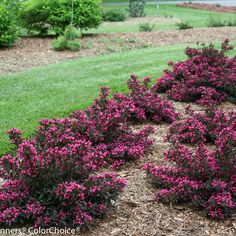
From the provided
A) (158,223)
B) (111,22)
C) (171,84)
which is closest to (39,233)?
Answer: (158,223)

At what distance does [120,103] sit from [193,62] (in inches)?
96.8

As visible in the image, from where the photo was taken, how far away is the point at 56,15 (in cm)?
1385

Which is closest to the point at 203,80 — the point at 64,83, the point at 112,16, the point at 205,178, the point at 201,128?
the point at 201,128

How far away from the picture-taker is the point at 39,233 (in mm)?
3404

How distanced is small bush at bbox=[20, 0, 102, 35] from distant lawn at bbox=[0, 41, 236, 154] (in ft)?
10.9

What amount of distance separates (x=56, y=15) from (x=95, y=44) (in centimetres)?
218

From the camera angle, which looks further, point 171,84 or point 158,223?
point 171,84

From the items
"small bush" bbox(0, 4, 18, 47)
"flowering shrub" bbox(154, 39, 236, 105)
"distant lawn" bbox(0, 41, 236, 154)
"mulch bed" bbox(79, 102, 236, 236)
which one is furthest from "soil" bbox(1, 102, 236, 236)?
"small bush" bbox(0, 4, 18, 47)

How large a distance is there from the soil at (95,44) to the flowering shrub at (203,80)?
11.5 ft

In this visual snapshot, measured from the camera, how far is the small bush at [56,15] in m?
13.5

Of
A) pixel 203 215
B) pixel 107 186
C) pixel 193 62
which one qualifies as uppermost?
pixel 193 62

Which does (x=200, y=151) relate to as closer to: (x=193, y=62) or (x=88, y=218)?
(x=88, y=218)

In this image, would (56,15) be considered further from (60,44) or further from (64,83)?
(64,83)

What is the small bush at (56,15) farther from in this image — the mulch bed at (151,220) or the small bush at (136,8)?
the mulch bed at (151,220)
